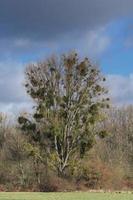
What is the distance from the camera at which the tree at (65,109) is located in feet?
188

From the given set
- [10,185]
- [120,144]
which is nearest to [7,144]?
[10,185]

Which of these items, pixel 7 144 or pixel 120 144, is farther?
pixel 120 144

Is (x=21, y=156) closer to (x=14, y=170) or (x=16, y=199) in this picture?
(x=14, y=170)

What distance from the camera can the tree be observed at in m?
57.2

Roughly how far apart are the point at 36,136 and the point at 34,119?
6.23 feet

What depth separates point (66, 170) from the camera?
57.4 metres

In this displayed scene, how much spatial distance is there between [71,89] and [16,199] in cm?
2788

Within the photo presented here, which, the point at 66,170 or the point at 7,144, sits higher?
the point at 7,144

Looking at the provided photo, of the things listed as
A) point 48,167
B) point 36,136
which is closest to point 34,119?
point 36,136

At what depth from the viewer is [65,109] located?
57812 millimetres

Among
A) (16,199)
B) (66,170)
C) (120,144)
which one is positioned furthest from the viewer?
(120,144)

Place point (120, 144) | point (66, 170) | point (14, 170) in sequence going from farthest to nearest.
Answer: point (120, 144) → point (14, 170) → point (66, 170)

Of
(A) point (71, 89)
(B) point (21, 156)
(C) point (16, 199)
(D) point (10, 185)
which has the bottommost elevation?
(C) point (16, 199)

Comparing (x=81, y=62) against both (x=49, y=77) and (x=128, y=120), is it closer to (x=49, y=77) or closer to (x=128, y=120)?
(x=49, y=77)
